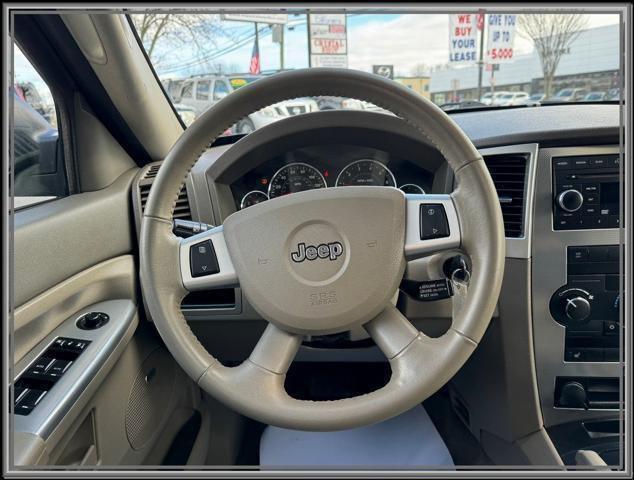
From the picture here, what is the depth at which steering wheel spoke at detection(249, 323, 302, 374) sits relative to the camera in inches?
40.1

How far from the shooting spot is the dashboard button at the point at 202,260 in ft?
3.44

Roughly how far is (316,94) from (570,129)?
0.80m

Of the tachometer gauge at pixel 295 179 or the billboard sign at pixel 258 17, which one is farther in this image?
the tachometer gauge at pixel 295 179

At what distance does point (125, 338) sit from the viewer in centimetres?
133

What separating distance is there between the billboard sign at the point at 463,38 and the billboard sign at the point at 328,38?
11.4 inches

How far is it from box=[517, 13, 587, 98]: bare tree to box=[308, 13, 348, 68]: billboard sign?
0.48 metres

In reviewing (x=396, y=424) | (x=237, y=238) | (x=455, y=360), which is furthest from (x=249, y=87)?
(x=396, y=424)

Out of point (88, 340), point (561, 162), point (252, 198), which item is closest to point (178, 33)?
point (252, 198)

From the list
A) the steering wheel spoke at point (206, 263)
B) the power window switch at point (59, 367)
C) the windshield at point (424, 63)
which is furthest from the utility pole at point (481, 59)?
the power window switch at point (59, 367)

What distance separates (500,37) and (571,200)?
50 centimetres

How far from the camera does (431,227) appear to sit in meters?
1.04

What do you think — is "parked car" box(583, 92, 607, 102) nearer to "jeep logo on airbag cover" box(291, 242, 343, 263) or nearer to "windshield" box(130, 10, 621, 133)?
"windshield" box(130, 10, 621, 133)

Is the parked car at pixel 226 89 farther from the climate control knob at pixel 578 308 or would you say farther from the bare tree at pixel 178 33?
the climate control knob at pixel 578 308

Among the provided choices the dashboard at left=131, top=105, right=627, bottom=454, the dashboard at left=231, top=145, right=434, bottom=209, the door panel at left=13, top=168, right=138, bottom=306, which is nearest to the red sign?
the dashboard at left=131, top=105, right=627, bottom=454
